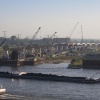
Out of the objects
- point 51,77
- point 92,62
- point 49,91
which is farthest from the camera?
point 92,62

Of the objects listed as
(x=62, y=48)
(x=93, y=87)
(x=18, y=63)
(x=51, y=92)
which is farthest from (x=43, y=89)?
(x=62, y=48)

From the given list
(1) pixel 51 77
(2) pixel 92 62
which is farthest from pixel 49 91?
(2) pixel 92 62

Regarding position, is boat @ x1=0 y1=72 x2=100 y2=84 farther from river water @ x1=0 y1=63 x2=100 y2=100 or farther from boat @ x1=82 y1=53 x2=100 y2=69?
boat @ x1=82 y1=53 x2=100 y2=69

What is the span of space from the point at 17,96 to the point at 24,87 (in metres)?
3.77

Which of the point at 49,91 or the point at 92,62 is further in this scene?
the point at 92,62

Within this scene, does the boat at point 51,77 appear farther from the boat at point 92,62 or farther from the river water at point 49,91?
the boat at point 92,62

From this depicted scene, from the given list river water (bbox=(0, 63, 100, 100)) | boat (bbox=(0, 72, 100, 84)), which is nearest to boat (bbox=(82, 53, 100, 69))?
boat (bbox=(0, 72, 100, 84))

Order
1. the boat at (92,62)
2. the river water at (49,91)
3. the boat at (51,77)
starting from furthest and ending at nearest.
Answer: the boat at (92,62)
the boat at (51,77)
the river water at (49,91)

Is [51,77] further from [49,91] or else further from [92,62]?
[92,62]

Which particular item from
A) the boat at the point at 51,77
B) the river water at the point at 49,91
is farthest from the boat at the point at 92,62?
the river water at the point at 49,91

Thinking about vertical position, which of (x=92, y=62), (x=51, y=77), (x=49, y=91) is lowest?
(x=49, y=91)

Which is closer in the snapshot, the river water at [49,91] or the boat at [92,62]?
the river water at [49,91]

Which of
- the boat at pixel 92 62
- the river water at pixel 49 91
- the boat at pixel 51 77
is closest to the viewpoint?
the river water at pixel 49 91

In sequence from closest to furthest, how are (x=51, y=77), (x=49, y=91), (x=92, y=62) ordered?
(x=49, y=91) < (x=51, y=77) < (x=92, y=62)
